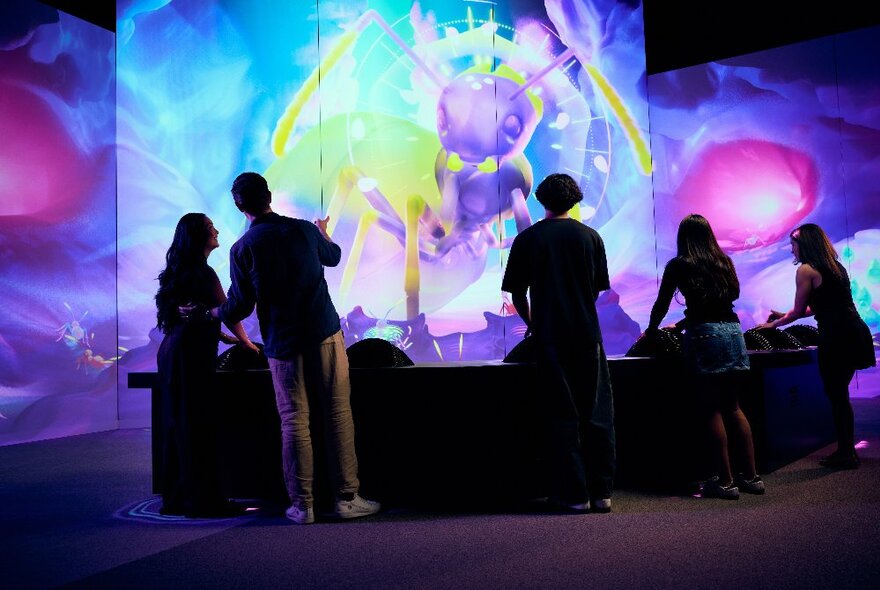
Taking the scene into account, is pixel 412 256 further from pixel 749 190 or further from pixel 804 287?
pixel 804 287

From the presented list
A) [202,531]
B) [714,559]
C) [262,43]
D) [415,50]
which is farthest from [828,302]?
[262,43]

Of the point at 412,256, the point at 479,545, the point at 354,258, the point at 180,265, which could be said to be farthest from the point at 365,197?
the point at 479,545

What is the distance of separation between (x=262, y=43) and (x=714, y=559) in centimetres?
597

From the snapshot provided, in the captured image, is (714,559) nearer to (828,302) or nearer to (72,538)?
(828,302)

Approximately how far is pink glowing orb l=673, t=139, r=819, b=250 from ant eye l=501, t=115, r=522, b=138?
69.1 inches

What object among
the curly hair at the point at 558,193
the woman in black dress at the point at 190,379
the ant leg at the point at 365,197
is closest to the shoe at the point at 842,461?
the curly hair at the point at 558,193

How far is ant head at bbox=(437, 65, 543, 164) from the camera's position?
6.94 metres

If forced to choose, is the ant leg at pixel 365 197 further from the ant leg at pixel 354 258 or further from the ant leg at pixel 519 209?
the ant leg at pixel 519 209

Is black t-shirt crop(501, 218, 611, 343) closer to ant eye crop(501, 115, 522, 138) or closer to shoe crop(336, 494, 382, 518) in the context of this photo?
shoe crop(336, 494, 382, 518)

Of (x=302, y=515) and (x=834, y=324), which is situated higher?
(x=834, y=324)

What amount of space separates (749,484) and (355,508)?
5.52 ft

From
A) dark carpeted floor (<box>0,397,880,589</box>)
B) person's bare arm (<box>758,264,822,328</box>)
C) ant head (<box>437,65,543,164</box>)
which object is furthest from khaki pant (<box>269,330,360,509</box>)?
ant head (<box>437,65,543,164</box>)

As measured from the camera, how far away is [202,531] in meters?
2.86

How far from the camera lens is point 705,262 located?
10.4ft
